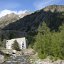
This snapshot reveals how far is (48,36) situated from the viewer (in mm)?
82625

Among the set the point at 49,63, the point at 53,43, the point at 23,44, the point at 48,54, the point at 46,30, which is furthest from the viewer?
the point at 23,44

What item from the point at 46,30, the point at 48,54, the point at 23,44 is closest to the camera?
the point at 48,54

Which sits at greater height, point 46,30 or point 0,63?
point 46,30

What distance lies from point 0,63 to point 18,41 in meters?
92.1

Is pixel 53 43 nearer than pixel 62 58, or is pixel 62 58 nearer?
pixel 62 58

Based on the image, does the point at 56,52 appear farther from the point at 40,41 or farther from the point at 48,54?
the point at 40,41

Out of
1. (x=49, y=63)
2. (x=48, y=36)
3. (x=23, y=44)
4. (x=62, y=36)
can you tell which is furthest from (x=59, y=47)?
(x=23, y=44)

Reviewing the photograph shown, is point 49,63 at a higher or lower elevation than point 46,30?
lower

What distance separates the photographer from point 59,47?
6825 cm

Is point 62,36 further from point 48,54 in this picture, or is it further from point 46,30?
point 46,30

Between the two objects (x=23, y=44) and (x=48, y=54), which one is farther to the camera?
(x=23, y=44)

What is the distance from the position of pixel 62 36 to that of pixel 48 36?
13874 mm

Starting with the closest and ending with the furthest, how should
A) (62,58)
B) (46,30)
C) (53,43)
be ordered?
(62,58) < (53,43) < (46,30)

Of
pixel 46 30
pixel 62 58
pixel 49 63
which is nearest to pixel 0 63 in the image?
pixel 49 63
